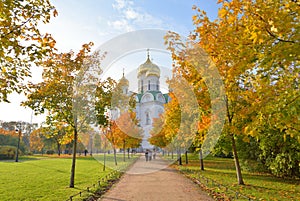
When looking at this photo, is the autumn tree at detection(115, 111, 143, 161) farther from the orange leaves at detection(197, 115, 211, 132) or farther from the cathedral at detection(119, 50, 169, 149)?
the cathedral at detection(119, 50, 169, 149)

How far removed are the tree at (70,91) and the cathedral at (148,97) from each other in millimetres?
43391

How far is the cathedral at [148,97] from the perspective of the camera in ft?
185

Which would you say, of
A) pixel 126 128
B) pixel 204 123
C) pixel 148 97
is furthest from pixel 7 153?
pixel 204 123

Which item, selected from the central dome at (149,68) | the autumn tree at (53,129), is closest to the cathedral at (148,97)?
the central dome at (149,68)

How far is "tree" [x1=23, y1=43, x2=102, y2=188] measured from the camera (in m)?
10.9

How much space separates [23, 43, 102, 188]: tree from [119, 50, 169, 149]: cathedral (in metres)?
43.4

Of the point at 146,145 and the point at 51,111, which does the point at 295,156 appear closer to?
the point at 51,111

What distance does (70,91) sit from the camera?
11664 mm

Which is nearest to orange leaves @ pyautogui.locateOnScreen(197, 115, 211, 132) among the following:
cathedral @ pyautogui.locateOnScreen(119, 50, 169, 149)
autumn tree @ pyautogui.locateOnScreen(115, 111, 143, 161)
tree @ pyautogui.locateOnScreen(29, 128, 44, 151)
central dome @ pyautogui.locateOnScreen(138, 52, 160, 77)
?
autumn tree @ pyautogui.locateOnScreen(115, 111, 143, 161)

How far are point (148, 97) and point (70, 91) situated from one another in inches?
1917

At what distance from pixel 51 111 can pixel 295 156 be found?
13456 millimetres

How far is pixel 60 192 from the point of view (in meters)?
9.89

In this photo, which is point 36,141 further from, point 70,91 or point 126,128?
point 70,91

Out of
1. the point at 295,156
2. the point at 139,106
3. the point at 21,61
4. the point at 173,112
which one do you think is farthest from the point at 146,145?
the point at 21,61
